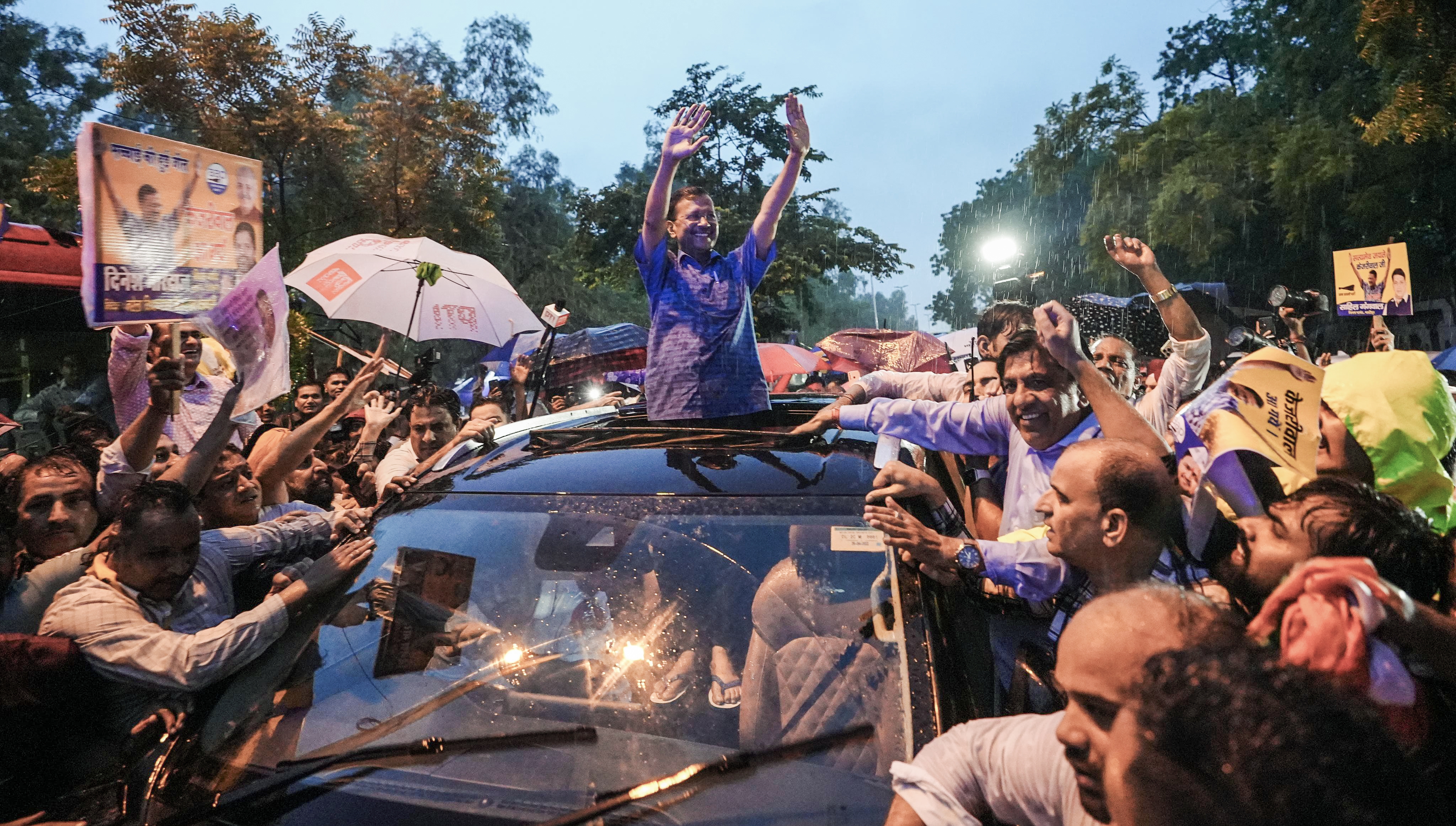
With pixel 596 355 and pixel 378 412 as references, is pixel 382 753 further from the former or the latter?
pixel 596 355

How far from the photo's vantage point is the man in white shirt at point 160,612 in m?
2.21

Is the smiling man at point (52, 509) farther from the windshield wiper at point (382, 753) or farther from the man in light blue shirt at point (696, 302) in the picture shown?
the man in light blue shirt at point (696, 302)

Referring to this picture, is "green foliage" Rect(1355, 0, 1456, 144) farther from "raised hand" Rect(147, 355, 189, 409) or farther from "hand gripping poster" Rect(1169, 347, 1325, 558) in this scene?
"raised hand" Rect(147, 355, 189, 409)

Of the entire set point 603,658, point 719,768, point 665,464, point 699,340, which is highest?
point 699,340

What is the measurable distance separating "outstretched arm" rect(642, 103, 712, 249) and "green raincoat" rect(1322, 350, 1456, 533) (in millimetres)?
2293

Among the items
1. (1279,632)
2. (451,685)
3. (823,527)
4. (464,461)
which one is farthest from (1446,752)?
(464,461)

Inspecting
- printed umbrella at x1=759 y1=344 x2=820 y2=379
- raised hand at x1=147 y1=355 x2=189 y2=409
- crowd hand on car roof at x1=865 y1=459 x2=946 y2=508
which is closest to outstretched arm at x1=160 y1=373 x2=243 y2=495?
raised hand at x1=147 y1=355 x2=189 y2=409

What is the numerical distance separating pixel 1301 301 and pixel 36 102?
3290 centimetres

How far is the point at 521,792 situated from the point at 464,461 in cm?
134

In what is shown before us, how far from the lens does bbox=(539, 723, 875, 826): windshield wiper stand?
5.34ft

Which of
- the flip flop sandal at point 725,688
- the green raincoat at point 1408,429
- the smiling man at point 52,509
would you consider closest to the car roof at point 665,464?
the flip flop sandal at point 725,688

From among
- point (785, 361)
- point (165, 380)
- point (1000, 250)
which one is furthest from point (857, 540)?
point (785, 361)

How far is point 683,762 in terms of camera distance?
180 cm

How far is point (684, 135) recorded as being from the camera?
364cm
